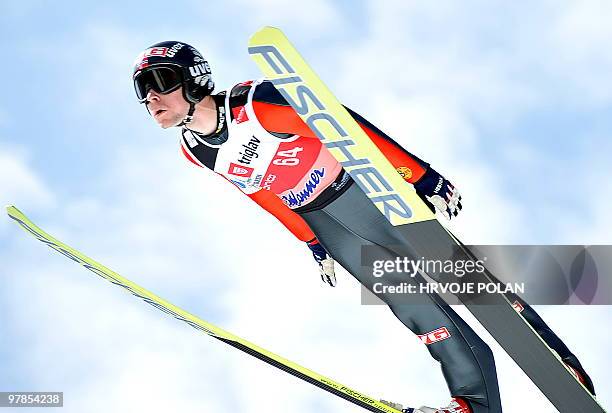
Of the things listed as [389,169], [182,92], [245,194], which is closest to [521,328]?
[389,169]

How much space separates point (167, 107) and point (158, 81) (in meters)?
A: 0.15

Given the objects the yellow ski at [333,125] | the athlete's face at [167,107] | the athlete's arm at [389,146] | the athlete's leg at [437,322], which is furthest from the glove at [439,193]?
the athlete's face at [167,107]

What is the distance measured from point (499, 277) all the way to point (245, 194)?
1655mm

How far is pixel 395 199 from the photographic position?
3924 millimetres

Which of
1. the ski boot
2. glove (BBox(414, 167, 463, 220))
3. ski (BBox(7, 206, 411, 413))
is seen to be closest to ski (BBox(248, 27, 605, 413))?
glove (BBox(414, 167, 463, 220))

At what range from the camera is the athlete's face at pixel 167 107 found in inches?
169

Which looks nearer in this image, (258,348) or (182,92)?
(182,92)

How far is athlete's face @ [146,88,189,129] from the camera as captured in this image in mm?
4285

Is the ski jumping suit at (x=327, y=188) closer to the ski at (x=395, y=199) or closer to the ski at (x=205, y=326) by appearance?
the ski at (x=395, y=199)

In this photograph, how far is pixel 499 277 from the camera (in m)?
4.80

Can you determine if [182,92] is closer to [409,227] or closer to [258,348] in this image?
[409,227]

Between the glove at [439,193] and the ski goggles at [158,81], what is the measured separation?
1.47 metres

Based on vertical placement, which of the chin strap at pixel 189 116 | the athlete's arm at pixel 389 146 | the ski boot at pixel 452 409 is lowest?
the ski boot at pixel 452 409

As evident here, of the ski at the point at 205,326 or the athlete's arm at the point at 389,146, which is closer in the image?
the athlete's arm at the point at 389,146
